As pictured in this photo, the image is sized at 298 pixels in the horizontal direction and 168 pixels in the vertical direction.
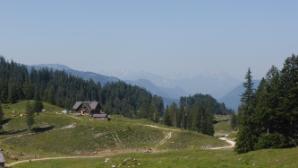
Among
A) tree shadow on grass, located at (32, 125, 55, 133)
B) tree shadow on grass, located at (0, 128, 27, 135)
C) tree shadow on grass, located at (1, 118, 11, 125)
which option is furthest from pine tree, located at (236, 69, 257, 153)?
tree shadow on grass, located at (1, 118, 11, 125)

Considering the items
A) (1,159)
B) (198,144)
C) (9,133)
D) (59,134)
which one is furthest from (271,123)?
(9,133)

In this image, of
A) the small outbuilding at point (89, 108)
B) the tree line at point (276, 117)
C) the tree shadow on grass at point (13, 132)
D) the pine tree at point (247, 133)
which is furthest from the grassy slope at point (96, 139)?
the small outbuilding at point (89, 108)

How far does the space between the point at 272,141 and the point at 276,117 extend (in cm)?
342

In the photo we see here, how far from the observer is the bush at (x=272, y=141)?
205ft

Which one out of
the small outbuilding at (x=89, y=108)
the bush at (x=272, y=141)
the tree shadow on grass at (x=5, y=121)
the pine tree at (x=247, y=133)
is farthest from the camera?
the small outbuilding at (x=89, y=108)

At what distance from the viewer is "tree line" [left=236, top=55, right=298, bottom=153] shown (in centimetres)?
6328

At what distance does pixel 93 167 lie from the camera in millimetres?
51281

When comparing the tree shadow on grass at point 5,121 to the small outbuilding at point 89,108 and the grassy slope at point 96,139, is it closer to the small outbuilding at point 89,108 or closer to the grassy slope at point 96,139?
the grassy slope at point 96,139

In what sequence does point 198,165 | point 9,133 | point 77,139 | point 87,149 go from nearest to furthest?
point 198,165 < point 87,149 < point 77,139 < point 9,133

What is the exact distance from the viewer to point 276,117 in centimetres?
6438

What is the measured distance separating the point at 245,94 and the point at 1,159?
42.7 m

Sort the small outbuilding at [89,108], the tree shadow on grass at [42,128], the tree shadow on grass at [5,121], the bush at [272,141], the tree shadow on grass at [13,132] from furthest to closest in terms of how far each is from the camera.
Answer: the small outbuilding at [89,108] → the tree shadow on grass at [5,121] → the tree shadow on grass at [13,132] → the tree shadow on grass at [42,128] → the bush at [272,141]

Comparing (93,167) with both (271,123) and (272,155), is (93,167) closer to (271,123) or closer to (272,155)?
(272,155)

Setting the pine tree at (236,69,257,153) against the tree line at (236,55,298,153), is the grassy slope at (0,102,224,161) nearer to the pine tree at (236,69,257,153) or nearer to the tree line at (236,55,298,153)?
the pine tree at (236,69,257,153)
